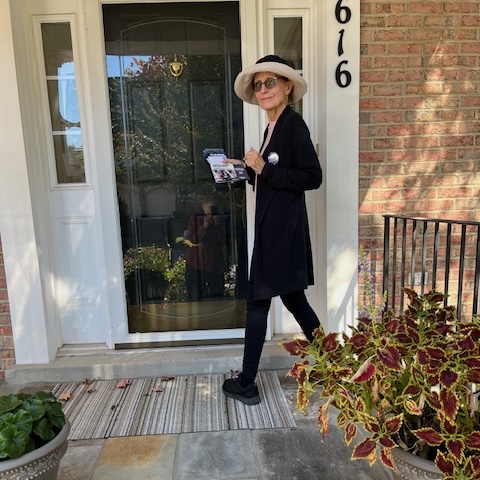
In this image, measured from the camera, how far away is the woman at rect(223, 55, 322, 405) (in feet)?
6.68

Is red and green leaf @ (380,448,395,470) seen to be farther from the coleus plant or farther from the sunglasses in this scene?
the sunglasses

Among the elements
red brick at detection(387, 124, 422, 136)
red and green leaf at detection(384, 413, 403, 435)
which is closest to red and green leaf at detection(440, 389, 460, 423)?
red and green leaf at detection(384, 413, 403, 435)

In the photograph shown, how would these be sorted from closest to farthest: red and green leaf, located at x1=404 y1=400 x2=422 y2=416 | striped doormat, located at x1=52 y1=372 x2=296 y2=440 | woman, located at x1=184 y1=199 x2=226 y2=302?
1. red and green leaf, located at x1=404 y1=400 x2=422 y2=416
2. striped doormat, located at x1=52 y1=372 x2=296 y2=440
3. woman, located at x1=184 y1=199 x2=226 y2=302

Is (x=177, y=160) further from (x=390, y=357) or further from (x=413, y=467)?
(x=413, y=467)

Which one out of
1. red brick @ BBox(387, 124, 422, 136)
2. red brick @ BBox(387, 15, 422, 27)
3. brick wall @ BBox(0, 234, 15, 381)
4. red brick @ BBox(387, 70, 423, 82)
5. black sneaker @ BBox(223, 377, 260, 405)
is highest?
red brick @ BBox(387, 15, 422, 27)

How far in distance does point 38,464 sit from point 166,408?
0.90 m

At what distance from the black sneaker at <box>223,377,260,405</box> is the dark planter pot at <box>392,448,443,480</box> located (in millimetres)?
1085

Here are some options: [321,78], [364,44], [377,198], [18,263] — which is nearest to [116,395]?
[18,263]

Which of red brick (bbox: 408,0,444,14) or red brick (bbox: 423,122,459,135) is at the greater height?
red brick (bbox: 408,0,444,14)

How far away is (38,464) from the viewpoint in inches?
57.9

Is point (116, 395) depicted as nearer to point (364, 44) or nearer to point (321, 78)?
point (321, 78)

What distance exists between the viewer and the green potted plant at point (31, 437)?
1415 millimetres

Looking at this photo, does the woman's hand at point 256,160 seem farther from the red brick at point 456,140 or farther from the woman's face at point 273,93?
the red brick at point 456,140

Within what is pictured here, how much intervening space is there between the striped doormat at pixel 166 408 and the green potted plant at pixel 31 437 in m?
0.59
